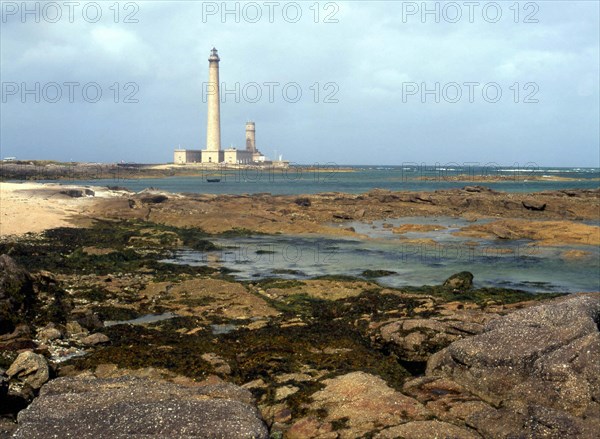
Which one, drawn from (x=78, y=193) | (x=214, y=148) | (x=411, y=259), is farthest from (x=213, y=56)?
(x=411, y=259)

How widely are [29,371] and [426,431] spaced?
6755mm

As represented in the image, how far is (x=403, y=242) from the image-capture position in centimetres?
3125

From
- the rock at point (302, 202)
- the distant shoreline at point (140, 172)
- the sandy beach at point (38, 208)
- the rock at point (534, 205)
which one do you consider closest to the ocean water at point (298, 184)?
the distant shoreline at point (140, 172)

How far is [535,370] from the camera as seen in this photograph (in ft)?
28.7

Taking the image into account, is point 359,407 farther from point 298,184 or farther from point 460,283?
point 298,184

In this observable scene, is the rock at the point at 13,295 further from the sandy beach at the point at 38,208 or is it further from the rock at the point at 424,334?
the sandy beach at the point at 38,208

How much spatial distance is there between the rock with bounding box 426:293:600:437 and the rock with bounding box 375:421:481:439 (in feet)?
1.28

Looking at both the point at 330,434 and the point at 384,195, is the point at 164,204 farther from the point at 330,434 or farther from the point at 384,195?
the point at 330,434

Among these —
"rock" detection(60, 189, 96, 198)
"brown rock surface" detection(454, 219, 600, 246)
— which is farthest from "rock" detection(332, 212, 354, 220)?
"rock" detection(60, 189, 96, 198)

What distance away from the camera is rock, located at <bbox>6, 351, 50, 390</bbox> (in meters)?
9.60

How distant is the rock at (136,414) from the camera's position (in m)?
6.33

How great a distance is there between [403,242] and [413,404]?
76.5 feet

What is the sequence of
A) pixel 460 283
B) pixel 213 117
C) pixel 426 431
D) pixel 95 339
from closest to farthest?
pixel 426 431 → pixel 95 339 → pixel 460 283 → pixel 213 117

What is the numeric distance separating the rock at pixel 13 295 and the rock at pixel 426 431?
9.23 meters
